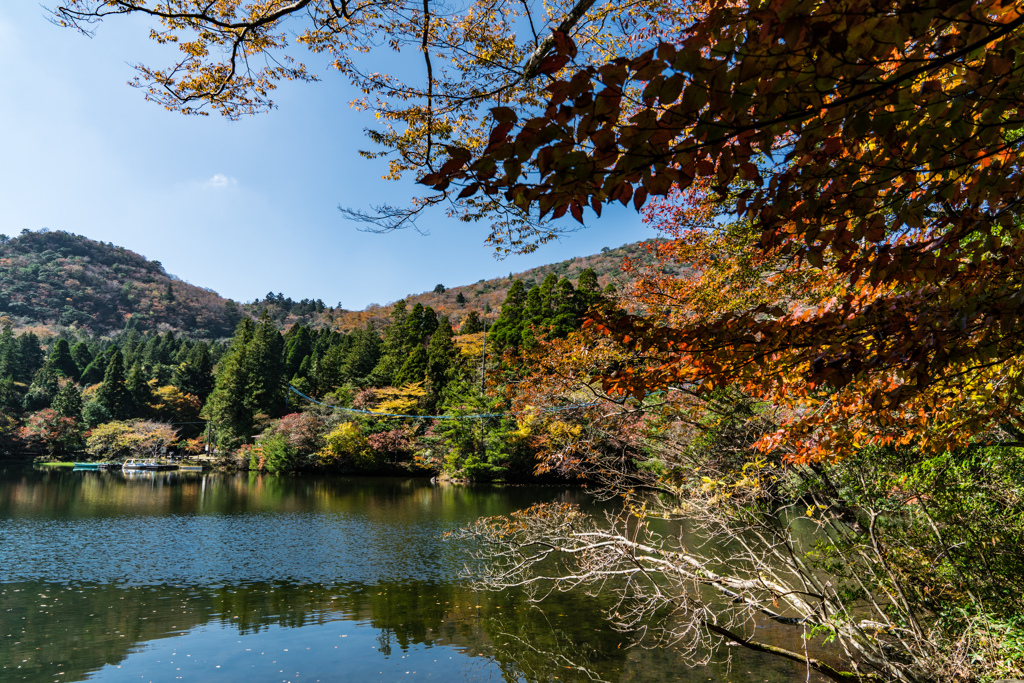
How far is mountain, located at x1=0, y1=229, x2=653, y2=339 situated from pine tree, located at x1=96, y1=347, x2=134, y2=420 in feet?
65.0

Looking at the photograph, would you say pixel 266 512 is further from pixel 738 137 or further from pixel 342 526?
pixel 738 137

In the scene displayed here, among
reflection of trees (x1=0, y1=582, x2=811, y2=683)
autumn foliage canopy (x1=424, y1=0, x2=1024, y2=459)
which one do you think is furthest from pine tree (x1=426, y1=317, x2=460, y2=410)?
autumn foliage canopy (x1=424, y1=0, x2=1024, y2=459)

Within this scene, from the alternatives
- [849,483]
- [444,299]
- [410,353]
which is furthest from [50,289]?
[849,483]

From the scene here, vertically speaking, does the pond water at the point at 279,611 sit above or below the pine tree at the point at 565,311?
below

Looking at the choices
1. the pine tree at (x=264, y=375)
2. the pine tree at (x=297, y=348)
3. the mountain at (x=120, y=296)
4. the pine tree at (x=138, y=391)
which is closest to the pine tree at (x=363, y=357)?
the pine tree at (x=264, y=375)

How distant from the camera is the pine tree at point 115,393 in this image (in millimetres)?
36781

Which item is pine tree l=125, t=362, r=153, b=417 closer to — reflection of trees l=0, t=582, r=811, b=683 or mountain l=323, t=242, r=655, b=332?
mountain l=323, t=242, r=655, b=332

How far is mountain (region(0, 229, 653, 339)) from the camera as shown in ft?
202

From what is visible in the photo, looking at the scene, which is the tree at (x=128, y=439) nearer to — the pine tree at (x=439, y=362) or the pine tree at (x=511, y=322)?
the pine tree at (x=439, y=362)

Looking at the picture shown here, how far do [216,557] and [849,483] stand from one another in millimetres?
11951

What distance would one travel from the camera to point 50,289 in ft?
230

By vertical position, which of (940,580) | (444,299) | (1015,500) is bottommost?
(940,580)

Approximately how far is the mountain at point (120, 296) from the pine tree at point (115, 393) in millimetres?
Answer: 19813

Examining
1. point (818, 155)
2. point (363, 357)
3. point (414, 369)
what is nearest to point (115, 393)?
point (363, 357)
